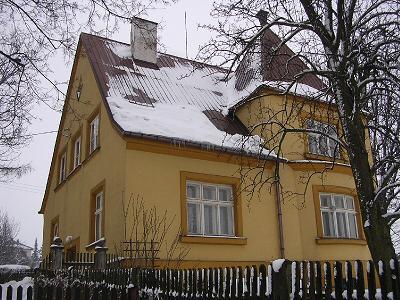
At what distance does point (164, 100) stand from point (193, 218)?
4123 mm

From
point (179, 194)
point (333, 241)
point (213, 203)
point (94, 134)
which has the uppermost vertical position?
point (94, 134)

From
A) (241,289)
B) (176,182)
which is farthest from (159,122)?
(241,289)

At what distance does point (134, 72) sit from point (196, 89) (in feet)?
7.59

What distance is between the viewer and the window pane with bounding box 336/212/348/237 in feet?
47.9

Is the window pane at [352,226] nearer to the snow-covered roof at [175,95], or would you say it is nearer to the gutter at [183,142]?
the snow-covered roof at [175,95]

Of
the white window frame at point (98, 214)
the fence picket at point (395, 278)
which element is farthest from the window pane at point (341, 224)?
the fence picket at point (395, 278)

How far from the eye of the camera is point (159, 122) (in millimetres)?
12648

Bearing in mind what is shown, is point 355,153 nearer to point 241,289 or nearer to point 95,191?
point 241,289

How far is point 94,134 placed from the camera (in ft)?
50.1

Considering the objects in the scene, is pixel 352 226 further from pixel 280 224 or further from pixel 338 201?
pixel 280 224

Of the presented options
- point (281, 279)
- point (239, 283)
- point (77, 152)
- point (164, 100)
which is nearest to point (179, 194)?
point (164, 100)

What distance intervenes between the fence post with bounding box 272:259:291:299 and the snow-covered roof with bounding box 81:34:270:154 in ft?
21.4

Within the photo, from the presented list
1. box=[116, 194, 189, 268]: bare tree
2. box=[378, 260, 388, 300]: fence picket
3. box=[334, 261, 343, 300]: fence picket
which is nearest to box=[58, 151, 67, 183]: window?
box=[116, 194, 189, 268]: bare tree

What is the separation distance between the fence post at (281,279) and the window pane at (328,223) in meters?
10.2
